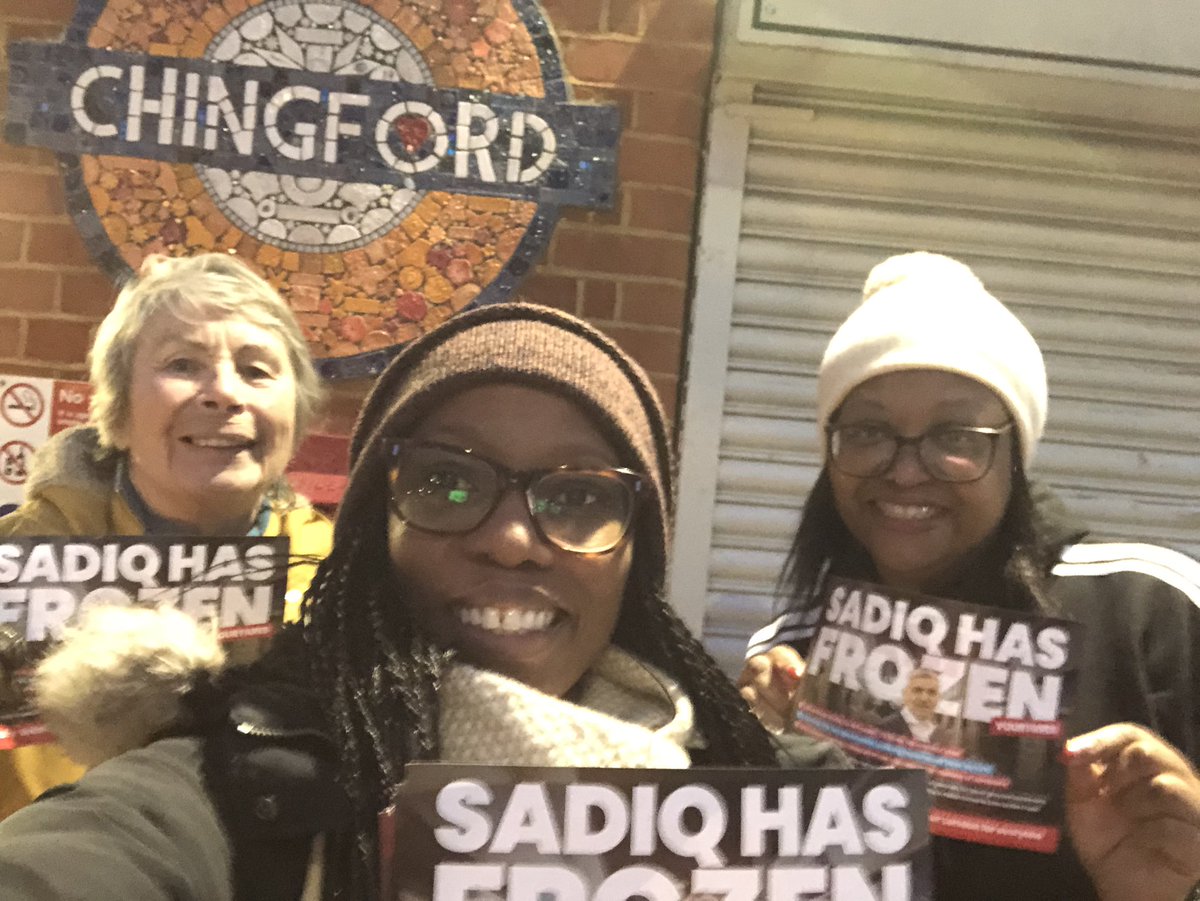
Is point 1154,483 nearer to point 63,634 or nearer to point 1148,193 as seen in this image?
point 1148,193

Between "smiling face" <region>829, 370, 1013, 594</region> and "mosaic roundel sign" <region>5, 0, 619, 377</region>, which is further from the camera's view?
"mosaic roundel sign" <region>5, 0, 619, 377</region>

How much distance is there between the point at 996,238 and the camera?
8.19ft

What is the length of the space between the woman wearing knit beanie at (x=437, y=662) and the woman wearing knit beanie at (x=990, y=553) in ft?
1.13

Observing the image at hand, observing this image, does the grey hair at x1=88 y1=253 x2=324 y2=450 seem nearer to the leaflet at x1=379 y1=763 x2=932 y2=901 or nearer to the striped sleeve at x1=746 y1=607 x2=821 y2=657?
the striped sleeve at x1=746 y1=607 x2=821 y2=657

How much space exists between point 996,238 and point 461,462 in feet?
6.45

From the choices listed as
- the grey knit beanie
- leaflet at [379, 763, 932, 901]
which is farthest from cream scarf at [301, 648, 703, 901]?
the grey knit beanie

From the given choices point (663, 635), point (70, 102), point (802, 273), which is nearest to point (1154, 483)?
point (802, 273)

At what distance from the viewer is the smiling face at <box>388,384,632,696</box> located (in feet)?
3.31

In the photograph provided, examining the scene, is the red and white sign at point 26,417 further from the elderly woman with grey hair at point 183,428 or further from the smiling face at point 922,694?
the smiling face at point 922,694

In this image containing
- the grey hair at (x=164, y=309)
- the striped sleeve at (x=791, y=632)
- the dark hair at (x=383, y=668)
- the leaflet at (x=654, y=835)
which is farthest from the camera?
the grey hair at (x=164, y=309)

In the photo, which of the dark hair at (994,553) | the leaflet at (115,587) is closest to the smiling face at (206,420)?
the leaflet at (115,587)

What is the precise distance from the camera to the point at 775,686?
1384mm

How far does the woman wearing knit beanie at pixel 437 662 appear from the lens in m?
0.84

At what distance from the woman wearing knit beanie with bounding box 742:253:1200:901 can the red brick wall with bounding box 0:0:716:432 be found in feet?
3.07
